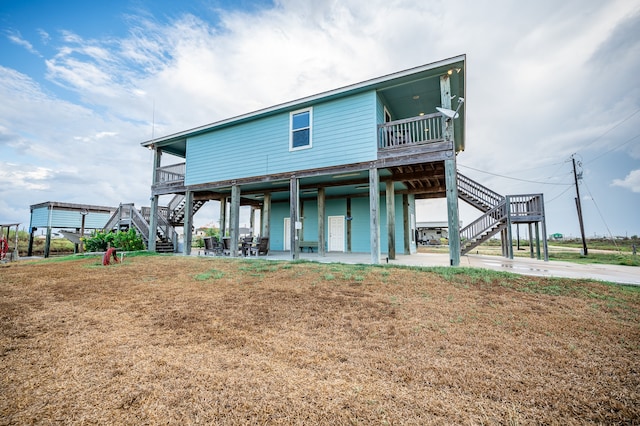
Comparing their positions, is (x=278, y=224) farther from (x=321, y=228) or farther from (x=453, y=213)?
(x=453, y=213)

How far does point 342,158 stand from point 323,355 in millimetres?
7608

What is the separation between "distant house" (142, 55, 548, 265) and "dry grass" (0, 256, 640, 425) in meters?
3.85

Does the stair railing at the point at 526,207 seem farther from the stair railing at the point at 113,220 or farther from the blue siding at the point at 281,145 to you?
the stair railing at the point at 113,220

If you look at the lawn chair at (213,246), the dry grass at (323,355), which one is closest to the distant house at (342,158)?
the lawn chair at (213,246)

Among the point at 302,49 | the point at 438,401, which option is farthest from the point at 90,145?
the point at 438,401

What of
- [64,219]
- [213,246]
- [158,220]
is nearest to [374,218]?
[213,246]

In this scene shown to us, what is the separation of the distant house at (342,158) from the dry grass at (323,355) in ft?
12.6

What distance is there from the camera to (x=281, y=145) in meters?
10.7

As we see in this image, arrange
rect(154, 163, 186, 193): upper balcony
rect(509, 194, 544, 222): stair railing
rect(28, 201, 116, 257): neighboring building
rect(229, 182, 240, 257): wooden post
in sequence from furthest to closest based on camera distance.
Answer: rect(28, 201, 116, 257): neighboring building
rect(154, 163, 186, 193): upper balcony
rect(229, 182, 240, 257): wooden post
rect(509, 194, 544, 222): stair railing

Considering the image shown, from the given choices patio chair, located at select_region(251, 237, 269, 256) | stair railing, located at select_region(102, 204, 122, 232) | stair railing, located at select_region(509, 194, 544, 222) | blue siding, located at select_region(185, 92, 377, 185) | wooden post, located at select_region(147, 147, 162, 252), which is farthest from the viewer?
stair railing, located at select_region(102, 204, 122, 232)

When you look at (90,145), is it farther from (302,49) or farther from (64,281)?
(64,281)

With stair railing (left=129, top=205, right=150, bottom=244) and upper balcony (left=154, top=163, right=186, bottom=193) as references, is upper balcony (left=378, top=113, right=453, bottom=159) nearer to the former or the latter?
upper balcony (left=154, top=163, right=186, bottom=193)

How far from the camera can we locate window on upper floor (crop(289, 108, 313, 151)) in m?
10.1

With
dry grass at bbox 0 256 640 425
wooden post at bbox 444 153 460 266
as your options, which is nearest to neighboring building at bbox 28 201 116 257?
dry grass at bbox 0 256 640 425
